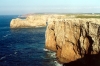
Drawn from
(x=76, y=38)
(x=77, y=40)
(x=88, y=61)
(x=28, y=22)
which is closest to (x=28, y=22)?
(x=28, y=22)

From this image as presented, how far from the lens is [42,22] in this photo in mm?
169125

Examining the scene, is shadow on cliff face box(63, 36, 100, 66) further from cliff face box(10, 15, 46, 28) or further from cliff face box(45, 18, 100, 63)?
cliff face box(10, 15, 46, 28)

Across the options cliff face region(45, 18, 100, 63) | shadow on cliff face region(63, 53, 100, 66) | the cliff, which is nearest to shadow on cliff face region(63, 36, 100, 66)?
shadow on cliff face region(63, 53, 100, 66)

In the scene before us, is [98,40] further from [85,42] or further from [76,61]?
[76,61]

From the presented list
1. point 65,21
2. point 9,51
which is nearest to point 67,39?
point 65,21

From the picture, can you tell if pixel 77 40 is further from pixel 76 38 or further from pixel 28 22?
pixel 28 22

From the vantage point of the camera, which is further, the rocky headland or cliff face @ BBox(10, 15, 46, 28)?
cliff face @ BBox(10, 15, 46, 28)

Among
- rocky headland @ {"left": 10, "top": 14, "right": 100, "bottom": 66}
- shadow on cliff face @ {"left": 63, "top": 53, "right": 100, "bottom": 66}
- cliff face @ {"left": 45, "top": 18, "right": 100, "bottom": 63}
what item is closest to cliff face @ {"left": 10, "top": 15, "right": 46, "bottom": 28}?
rocky headland @ {"left": 10, "top": 14, "right": 100, "bottom": 66}

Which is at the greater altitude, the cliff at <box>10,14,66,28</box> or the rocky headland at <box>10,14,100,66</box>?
the rocky headland at <box>10,14,100,66</box>

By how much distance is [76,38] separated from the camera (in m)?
51.5

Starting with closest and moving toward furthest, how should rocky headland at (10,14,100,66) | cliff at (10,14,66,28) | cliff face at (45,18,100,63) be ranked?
1. cliff face at (45,18,100,63)
2. rocky headland at (10,14,100,66)
3. cliff at (10,14,66,28)

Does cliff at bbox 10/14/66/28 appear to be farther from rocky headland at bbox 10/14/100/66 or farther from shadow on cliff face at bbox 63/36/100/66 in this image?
shadow on cliff face at bbox 63/36/100/66

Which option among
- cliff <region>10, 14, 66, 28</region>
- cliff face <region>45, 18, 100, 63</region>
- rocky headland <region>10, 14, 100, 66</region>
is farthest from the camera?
cliff <region>10, 14, 66, 28</region>

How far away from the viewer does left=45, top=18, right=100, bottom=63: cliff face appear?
140 feet
